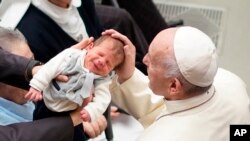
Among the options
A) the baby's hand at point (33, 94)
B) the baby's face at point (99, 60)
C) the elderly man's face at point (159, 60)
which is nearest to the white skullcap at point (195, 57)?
the elderly man's face at point (159, 60)

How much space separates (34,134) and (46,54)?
1.75 feet

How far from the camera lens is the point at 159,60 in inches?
49.3

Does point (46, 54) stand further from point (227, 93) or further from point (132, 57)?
point (227, 93)

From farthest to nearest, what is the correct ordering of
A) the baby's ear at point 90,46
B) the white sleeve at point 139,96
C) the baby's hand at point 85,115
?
1. the white sleeve at point 139,96
2. the baby's ear at point 90,46
3. the baby's hand at point 85,115

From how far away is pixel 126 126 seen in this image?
176cm

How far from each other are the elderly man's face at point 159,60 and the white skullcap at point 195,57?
0.03m

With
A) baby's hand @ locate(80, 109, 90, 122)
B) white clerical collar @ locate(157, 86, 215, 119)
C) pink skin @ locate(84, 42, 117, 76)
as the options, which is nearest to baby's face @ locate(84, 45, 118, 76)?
pink skin @ locate(84, 42, 117, 76)

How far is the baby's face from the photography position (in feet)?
4.64

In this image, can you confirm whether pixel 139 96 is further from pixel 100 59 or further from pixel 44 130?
pixel 44 130

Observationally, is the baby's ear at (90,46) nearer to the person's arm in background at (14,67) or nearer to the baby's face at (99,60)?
the baby's face at (99,60)

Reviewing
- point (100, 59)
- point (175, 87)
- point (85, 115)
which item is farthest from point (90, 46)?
point (175, 87)

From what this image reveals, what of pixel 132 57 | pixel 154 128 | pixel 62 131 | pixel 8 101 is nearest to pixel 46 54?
pixel 8 101

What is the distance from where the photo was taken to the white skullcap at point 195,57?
4.00 feet

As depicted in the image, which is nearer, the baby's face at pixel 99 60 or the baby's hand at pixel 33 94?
the baby's hand at pixel 33 94
